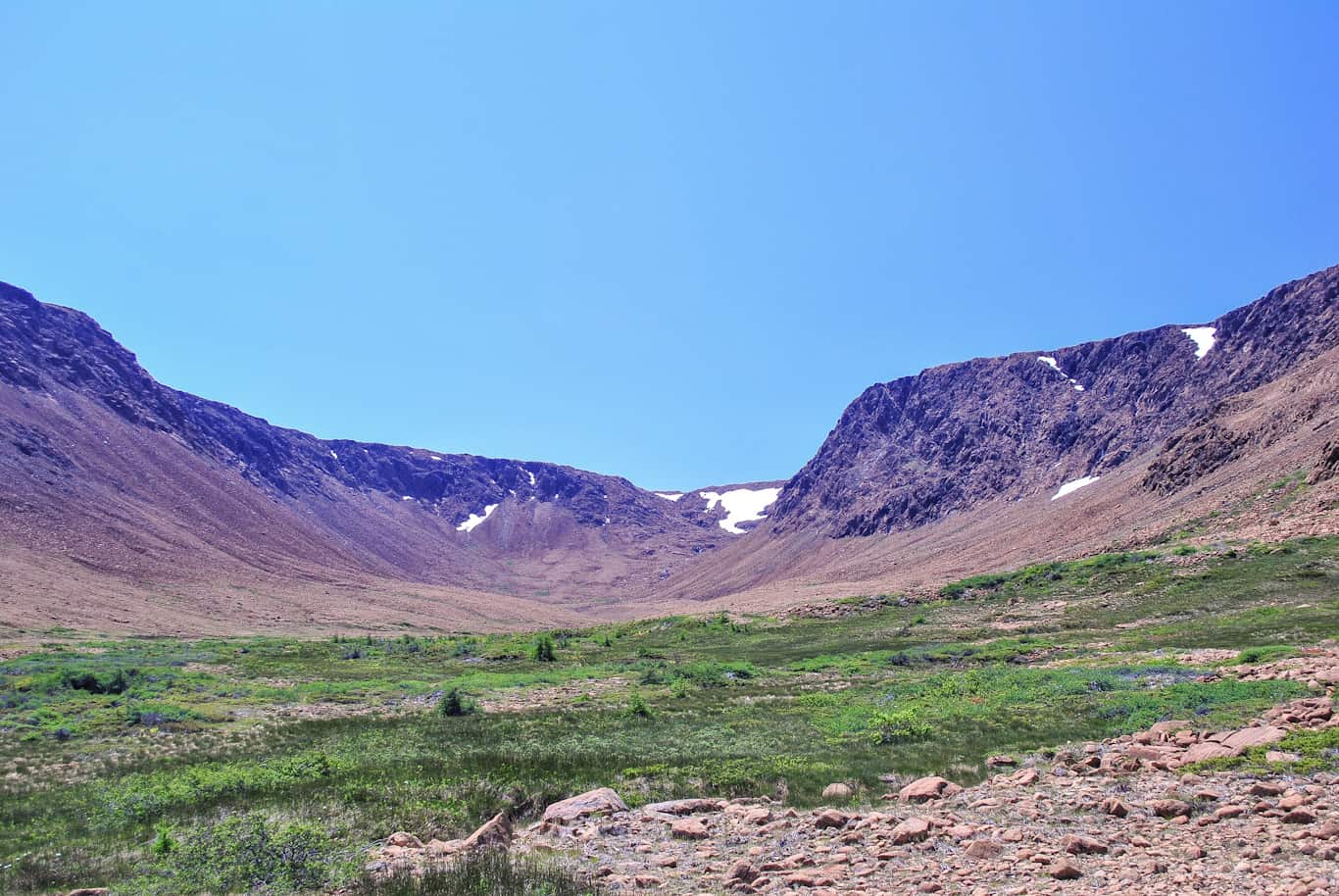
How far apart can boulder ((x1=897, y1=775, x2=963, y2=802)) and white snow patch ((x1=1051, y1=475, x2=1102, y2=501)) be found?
111 metres

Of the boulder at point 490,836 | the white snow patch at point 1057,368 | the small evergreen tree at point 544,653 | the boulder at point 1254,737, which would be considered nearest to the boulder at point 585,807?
the boulder at point 490,836

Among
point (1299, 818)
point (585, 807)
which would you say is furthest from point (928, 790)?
point (585, 807)

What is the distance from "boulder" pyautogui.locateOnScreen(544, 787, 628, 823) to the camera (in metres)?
11.8

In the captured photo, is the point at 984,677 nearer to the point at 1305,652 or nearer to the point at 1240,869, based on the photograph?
the point at 1305,652

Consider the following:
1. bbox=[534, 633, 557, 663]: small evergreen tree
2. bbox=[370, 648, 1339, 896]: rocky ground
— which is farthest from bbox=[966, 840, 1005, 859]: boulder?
bbox=[534, 633, 557, 663]: small evergreen tree

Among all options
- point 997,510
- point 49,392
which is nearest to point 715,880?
point 997,510

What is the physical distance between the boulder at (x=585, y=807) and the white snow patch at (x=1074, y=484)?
113 meters

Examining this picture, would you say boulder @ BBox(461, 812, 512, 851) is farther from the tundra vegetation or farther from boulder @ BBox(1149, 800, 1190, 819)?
boulder @ BBox(1149, 800, 1190, 819)

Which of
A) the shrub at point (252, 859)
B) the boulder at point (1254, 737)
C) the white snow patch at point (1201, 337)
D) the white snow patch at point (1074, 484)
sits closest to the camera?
the shrub at point (252, 859)

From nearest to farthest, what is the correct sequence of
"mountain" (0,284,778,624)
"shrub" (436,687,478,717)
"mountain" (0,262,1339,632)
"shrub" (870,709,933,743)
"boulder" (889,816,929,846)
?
"boulder" (889,816,929,846)
"shrub" (870,709,933,743)
"shrub" (436,687,478,717)
"mountain" (0,262,1339,632)
"mountain" (0,284,778,624)

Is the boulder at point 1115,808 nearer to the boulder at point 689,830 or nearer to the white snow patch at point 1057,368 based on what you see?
the boulder at point 689,830

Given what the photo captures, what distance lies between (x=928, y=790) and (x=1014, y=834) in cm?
267

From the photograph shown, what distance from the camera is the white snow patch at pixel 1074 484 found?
362 ft

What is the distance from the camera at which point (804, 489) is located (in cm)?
19062
